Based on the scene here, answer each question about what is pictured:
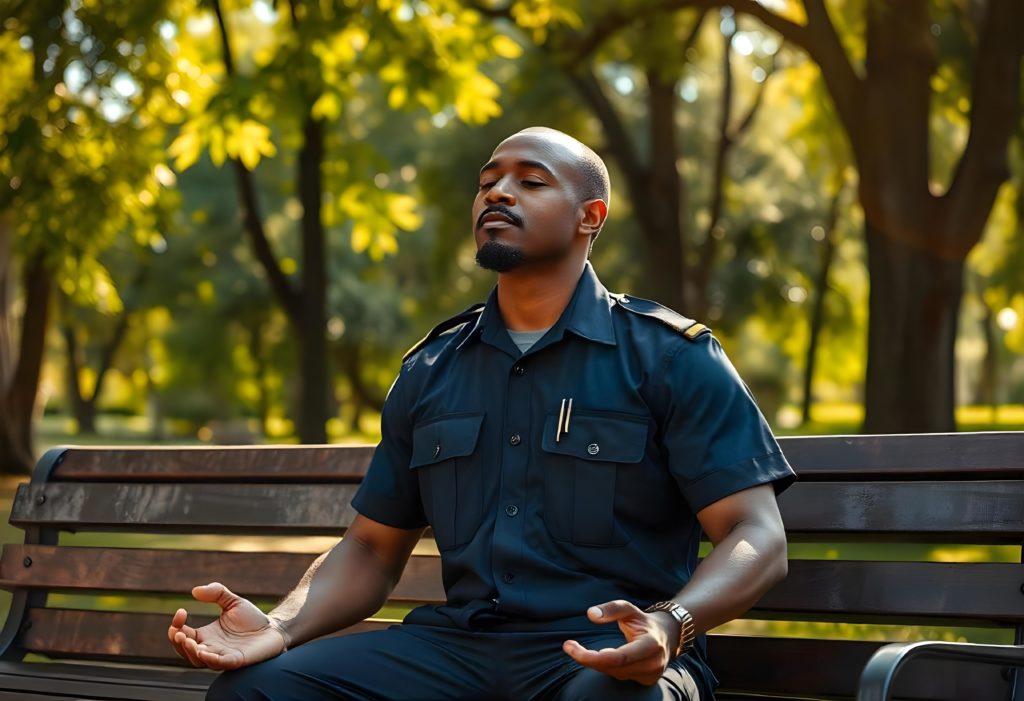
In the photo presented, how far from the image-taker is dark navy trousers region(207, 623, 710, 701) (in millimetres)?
3188

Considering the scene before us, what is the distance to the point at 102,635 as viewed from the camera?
15.0 ft

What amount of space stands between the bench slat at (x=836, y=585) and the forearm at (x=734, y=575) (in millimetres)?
621

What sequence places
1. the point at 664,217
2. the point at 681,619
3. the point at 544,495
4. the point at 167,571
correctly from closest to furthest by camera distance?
the point at 681,619, the point at 544,495, the point at 167,571, the point at 664,217

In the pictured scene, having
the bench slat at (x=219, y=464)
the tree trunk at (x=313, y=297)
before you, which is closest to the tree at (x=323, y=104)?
the tree trunk at (x=313, y=297)

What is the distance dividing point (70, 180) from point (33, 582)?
→ 9632mm

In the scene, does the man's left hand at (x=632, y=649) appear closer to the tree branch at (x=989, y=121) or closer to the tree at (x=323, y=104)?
the tree at (x=323, y=104)

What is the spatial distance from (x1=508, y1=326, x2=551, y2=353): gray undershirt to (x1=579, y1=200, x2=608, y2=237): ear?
255mm

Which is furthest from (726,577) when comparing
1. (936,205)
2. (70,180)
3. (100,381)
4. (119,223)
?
A: (100,381)

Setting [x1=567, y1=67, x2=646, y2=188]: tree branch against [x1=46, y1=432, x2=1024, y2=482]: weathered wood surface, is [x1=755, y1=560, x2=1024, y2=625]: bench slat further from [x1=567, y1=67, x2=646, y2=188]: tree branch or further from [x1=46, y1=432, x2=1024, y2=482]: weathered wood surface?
[x1=567, y1=67, x2=646, y2=188]: tree branch

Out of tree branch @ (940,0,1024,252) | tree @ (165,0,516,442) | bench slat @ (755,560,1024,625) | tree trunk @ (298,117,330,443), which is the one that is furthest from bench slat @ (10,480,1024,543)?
tree trunk @ (298,117,330,443)

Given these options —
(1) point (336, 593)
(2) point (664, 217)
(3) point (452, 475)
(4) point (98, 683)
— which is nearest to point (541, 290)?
(3) point (452, 475)

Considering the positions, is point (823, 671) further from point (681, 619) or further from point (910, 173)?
point (910, 173)

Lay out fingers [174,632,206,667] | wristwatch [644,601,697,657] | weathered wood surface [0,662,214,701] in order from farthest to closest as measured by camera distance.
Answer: weathered wood surface [0,662,214,701], fingers [174,632,206,667], wristwatch [644,601,697,657]

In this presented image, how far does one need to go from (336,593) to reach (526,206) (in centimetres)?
106
